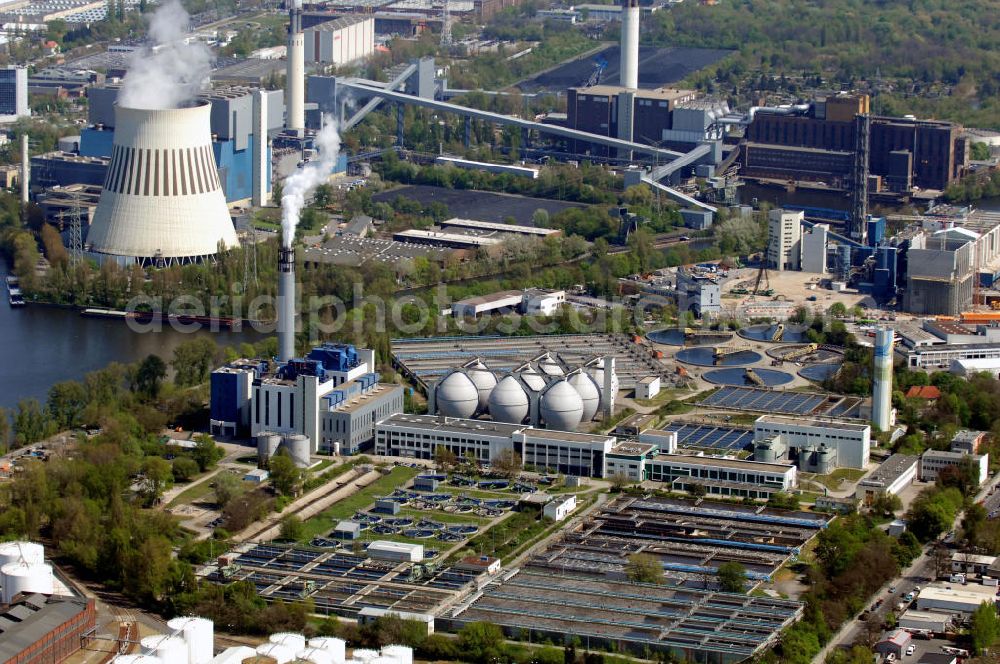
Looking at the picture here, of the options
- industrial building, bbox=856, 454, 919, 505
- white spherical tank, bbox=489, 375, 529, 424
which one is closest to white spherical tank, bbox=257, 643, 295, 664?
industrial building, bbox=856, 454, 919, 505

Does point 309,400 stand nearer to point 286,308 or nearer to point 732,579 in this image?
point 286,308

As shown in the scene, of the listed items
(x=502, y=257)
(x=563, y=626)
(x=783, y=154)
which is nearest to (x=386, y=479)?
(x=563, y=626)

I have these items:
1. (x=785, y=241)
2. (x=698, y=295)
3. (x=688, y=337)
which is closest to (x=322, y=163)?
(x=785, y=241)

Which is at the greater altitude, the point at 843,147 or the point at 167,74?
the point at 167,74

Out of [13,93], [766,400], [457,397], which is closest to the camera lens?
[457,397]

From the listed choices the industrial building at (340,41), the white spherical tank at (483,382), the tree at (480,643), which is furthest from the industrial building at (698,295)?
the industrial building at (340,41)

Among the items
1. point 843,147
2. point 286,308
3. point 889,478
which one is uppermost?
point 843,147
